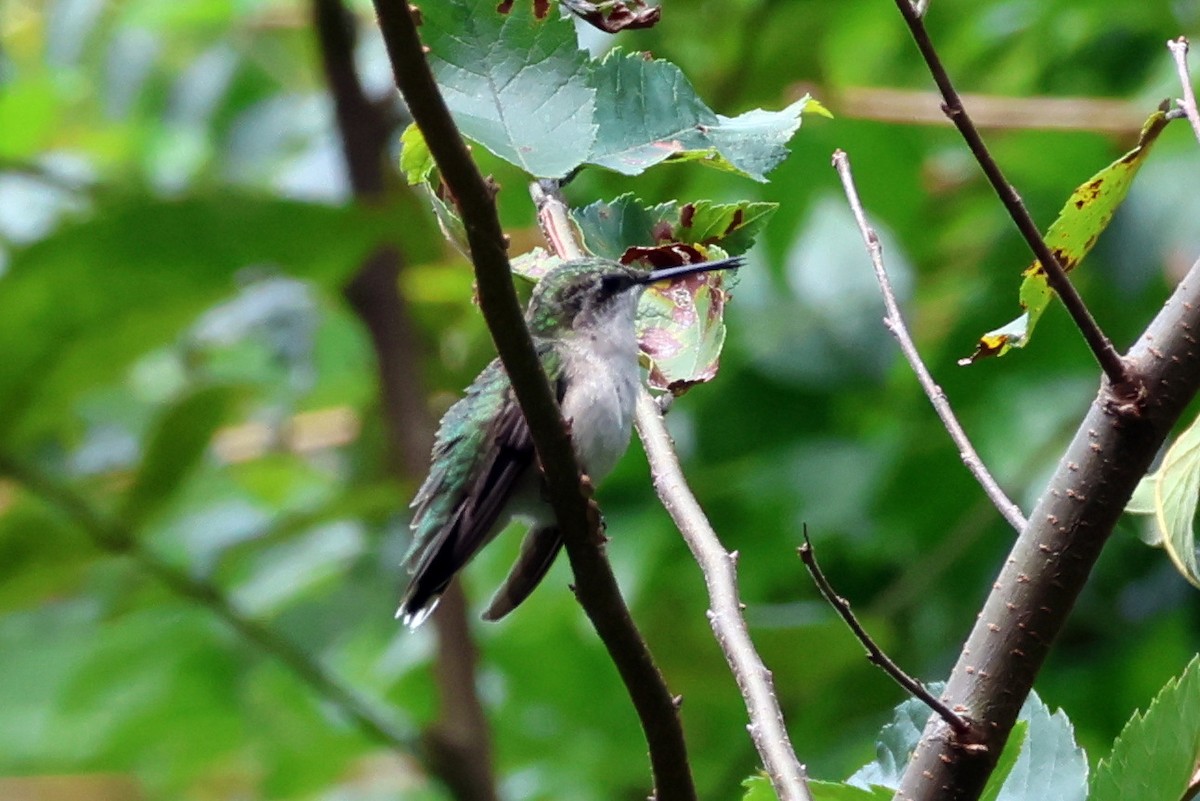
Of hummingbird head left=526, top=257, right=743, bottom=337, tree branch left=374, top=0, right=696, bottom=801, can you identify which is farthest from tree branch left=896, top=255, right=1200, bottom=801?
hummingbird head left=526, top=257, right=743, bottom=337

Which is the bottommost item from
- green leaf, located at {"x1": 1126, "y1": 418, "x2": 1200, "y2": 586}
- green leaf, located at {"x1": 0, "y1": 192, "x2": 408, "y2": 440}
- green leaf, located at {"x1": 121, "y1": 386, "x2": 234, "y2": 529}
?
green leaf, located at {"x1": 1126, "y1": 418, "x2": 1200, "y2": 586}

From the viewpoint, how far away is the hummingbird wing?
2.19 metres

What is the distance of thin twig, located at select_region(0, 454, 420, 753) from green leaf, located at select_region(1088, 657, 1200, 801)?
202 centimetres

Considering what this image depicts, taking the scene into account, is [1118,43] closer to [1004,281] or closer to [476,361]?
[1004,281]

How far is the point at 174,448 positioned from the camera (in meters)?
3.29

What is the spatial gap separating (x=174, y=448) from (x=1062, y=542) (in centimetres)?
242

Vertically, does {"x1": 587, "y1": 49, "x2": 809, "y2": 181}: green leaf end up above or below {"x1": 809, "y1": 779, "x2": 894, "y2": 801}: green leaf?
above

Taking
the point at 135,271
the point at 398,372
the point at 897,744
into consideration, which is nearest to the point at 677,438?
the point at 398,372

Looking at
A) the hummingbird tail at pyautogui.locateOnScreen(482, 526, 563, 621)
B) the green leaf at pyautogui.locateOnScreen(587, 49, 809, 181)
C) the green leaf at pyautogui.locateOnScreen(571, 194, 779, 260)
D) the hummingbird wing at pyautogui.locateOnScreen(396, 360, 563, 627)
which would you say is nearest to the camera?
the green leaf at pyautogui.locateOnScreen(587, 49, 809, 181)

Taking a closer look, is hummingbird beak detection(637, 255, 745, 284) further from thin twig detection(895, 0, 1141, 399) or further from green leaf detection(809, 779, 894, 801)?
green leaf detection(809, 779, 894, 801)

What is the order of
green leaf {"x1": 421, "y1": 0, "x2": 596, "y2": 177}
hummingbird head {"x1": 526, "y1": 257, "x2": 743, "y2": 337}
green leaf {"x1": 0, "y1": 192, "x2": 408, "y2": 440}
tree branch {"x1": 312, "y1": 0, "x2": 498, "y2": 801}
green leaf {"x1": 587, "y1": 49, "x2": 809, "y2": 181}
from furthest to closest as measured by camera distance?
tree branch {"x1": 312, "y1": 0, "x2": 498, "y2": 801}
green leaf {"x1": 0, "y1": 192, "x2": 408, "y2": 440}
hummingbird head {"x1": 526, "y1": 257, "x2": 743, "y2": 337}
green leaf {"x1": 587, "y1": 49, "x2": 809, "y2": 181}
green leaf {"x1": 421, "y1": 0, "x2": 596, "y2": 177}

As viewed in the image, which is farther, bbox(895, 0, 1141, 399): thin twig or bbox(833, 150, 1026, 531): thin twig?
bbox(833, 150, 1026, 531): thin twig

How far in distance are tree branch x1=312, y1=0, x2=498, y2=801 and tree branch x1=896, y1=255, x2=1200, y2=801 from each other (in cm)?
199

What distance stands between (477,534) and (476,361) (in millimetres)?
1534
